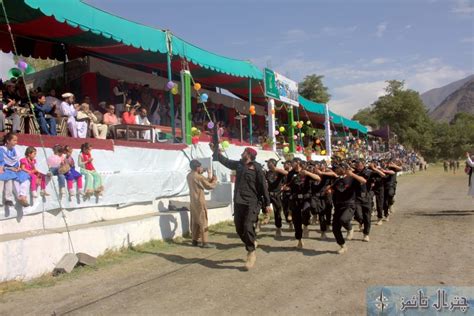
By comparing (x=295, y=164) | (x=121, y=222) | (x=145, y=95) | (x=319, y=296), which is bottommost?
(x=319, y=296)

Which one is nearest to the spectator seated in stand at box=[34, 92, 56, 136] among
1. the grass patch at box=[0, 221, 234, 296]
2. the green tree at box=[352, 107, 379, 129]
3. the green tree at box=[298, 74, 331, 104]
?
the grass patch at box=[0, 221, 234, 296]

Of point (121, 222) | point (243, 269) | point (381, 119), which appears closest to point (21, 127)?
point (121, 222)

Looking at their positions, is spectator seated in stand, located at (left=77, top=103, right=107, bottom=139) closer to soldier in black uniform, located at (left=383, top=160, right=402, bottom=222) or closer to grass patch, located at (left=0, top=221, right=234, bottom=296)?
grass patch, located at (left=0, top=221, right=234, bottom=296)

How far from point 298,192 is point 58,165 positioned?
182 inches

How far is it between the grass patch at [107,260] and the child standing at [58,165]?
1.42m

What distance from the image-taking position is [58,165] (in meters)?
7.98

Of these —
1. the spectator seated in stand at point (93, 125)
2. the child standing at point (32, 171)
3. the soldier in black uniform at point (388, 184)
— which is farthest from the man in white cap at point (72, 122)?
the soldier in black uniform at point (388, 184)

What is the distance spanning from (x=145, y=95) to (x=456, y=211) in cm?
1103

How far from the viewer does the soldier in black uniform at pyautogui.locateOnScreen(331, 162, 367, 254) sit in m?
8.09

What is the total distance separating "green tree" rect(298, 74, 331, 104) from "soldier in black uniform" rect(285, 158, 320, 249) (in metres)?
35.0

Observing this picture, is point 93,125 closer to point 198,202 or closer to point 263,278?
point 198,202

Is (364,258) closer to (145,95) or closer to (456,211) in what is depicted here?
(456,211)

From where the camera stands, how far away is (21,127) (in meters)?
8.78

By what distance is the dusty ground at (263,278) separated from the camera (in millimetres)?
5375
